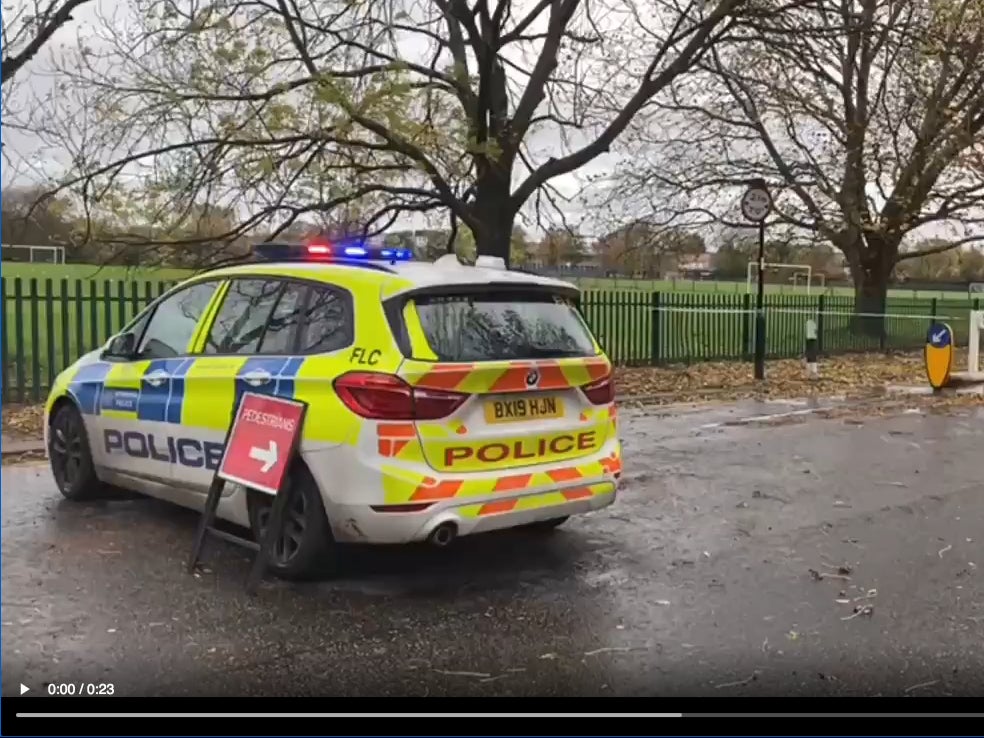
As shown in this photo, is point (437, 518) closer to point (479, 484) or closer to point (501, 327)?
point (479, 484)

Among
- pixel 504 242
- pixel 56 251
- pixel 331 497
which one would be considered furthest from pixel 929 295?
pixel 56 251

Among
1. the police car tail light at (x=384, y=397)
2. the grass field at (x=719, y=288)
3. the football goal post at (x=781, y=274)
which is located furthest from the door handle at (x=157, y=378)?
the football goal post at (x=781, y=274)

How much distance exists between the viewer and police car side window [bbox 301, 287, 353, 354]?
4398mm

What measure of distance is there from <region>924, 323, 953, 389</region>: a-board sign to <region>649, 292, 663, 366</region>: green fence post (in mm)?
4109

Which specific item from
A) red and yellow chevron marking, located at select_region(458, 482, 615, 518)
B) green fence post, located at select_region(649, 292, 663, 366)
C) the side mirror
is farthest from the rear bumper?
green fence post, located at select_region(649, 292, 663, 366)

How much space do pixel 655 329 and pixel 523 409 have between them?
5701 millimetres

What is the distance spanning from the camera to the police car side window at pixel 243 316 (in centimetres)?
466

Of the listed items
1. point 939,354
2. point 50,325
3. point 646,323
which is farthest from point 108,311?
point 939,354

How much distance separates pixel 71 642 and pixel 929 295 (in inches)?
332

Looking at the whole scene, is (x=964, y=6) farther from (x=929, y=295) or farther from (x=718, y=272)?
(x=718, y=272)

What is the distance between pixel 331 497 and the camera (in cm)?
425

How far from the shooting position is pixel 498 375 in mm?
4391

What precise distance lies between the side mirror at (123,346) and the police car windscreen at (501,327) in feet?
5.06
